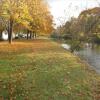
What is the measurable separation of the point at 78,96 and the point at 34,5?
3928 centimetres

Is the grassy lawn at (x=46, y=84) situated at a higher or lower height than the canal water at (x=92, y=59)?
higher

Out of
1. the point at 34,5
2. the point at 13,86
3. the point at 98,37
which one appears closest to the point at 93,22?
the point at 98,37

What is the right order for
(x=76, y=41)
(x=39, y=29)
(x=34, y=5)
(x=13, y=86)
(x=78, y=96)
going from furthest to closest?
(x=39, y=29) < (x=34, y=5) < (x=76, y=41) < (x=13, y=86) < (x=78, y=96)

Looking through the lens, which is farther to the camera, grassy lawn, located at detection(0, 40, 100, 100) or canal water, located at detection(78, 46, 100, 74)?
canal water, located at detection(78, 46, 100, 74)

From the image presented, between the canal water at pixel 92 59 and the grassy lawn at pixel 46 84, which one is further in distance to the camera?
the canal water at pixel 92 59

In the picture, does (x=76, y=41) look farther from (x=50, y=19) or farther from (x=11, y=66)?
(x=50, y=19)

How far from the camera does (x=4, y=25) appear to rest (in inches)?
2058

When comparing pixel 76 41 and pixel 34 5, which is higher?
A: pixel 34 5

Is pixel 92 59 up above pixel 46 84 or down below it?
below

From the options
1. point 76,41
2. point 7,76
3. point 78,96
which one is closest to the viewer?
point 78,96

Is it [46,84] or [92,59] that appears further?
[92,59]

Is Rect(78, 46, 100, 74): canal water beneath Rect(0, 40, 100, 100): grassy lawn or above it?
beneath

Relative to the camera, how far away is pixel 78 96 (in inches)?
490

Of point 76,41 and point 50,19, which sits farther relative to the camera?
point 50,19
